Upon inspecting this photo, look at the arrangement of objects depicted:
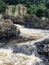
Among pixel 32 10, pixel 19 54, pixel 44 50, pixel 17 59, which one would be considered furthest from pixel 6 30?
pixel 32 10

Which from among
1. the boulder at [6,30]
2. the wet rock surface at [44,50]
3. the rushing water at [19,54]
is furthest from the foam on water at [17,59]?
the boulder at [6,30]

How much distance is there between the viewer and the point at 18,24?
39.6 metres

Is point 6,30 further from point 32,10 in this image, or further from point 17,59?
point 32,10

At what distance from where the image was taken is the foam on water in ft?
77.0

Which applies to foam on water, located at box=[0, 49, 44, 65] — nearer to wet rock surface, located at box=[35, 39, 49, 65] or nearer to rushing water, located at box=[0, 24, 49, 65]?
rushing water, located at box=[0, 24, 49, 65]

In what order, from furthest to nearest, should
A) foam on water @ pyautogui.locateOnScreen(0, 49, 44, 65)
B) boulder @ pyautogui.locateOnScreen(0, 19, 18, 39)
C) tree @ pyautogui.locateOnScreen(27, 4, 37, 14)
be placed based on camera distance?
tree @ pyautogui.locateOnScreen(27, 4, 37, 14)
boulder @ pyautogui.locateOnScreen(0, 19, 18, 39)
foam on water @ pyautogui.locateOnScreen(0, 49, 44, 65)

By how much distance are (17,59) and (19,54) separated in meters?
1.48

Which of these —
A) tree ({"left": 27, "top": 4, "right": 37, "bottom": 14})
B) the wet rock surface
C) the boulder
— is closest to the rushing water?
the wet rock surface

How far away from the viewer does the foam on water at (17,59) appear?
2347 centimetres

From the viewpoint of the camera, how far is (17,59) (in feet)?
79.2

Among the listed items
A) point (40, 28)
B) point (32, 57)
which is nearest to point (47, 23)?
point (40, 28)

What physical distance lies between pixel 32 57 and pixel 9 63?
2.45 meters

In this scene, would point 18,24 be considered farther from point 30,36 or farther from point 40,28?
point 30,36

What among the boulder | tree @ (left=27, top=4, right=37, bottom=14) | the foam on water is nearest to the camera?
the foam on water
